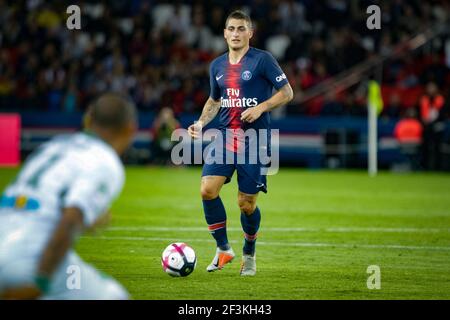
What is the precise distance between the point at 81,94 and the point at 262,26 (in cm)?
577

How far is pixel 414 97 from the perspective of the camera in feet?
92.8

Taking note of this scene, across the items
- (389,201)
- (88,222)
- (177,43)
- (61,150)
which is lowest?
(389,201)

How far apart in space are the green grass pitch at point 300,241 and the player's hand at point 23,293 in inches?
132

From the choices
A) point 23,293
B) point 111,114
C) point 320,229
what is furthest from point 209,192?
point 23,293

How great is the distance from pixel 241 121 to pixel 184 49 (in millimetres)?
20008

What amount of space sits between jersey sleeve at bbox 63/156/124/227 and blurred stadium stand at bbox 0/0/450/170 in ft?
74.0

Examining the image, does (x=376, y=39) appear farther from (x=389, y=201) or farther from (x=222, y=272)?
(x=222, y=272)

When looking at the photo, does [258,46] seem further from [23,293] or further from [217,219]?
[23,293]

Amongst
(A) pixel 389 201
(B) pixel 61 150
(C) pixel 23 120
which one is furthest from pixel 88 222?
(C) pixel 23 120

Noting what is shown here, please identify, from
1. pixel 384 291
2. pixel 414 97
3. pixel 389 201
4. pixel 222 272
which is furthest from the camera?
pixel 414 97

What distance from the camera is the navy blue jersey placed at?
10148 millimetres

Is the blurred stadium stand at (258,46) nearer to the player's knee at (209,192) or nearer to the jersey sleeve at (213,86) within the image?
the jersey sleeve at (213,86)

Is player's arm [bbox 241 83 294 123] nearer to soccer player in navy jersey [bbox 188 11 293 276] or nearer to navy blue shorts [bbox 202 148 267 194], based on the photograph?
soccer player in navy jersey [bbox 188 11 293 276]

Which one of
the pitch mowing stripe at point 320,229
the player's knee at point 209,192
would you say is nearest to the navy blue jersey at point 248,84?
the player's knee at point 209,192
